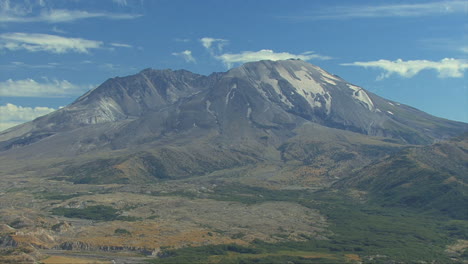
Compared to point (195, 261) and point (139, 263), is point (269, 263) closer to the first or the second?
point (195, 261)

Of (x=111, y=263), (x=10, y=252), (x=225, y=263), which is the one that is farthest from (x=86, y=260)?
(x=225, y=263)

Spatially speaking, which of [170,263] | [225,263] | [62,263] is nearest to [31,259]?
[62,263]

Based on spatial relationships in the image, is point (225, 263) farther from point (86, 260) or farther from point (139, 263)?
point (86, 260)

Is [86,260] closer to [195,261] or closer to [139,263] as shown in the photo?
[139,263]

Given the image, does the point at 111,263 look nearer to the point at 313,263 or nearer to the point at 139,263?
the point at 139,263

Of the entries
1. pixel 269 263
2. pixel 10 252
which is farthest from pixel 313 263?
pixel 10 252
